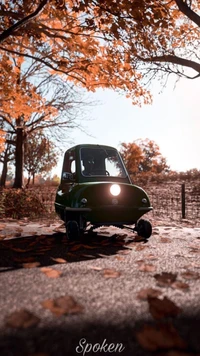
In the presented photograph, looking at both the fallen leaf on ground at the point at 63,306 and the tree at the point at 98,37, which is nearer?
the fallen leaf on ground at the point at 63,306

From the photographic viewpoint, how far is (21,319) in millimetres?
2080

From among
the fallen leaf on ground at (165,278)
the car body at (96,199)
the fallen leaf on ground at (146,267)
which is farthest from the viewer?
the car body at (96,199)

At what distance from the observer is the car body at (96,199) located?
5059 mm

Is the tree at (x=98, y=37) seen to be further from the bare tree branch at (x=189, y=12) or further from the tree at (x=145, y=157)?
the tree at (x=145, y=157)

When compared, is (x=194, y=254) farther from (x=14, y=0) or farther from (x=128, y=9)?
(x=14, y=0)

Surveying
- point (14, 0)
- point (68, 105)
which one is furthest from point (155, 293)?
point (68, 105)

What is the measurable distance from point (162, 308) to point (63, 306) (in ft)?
2.45

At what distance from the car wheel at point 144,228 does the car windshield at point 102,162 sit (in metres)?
1.09

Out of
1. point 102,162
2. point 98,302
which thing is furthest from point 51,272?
point 102,162

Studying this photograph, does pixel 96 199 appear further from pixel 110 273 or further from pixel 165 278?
pixel 165 278

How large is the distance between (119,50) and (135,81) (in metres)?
1.24

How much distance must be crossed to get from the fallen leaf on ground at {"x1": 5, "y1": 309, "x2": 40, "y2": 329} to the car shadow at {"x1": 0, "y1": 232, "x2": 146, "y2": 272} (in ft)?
4.21

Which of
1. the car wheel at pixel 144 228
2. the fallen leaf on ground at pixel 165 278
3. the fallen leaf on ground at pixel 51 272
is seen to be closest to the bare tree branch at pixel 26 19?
the car wheel at pixel 144 228

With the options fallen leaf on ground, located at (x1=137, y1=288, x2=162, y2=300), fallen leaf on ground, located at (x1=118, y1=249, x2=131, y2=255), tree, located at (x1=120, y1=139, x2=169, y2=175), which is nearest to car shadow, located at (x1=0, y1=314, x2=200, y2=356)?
fallen leaf on ground, located at (x1=137, y1=288, x2=162, y2=300)
